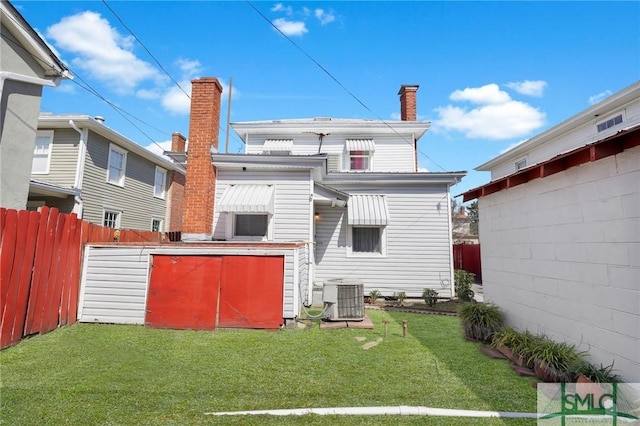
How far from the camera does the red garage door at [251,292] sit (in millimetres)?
6727

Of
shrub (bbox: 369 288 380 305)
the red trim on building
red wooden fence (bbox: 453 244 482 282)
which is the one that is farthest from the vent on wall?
red wooden fence (bbox: 453 244 482 282)

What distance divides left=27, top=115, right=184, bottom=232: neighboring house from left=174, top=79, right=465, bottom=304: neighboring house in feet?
19.3

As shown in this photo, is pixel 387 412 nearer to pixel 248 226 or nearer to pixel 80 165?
pixel 248 226

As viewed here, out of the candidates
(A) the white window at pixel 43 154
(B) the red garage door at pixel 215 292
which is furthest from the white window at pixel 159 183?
(B) the red garage door at pixel 215 292

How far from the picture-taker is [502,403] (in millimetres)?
3572

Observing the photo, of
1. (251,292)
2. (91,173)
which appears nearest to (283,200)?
(251,292)

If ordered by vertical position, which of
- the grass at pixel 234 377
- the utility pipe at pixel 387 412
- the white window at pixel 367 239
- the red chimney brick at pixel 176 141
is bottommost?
the grass at pixel 234 377

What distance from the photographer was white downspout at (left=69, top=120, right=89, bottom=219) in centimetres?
1228

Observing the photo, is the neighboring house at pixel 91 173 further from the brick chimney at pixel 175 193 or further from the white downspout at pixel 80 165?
the brick chimney at pixel 175 193

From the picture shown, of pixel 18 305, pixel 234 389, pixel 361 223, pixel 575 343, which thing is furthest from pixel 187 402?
pixel 361 223

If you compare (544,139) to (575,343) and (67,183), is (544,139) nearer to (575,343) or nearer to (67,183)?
(575,343)

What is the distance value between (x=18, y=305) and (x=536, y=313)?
9.23 meters

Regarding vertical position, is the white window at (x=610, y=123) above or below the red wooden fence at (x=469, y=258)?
above

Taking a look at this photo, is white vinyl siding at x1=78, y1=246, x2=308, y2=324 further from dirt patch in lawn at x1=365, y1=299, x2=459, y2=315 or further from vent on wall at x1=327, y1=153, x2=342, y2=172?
vent on wall at x1=327, y1=153, x2=342, y2=172
